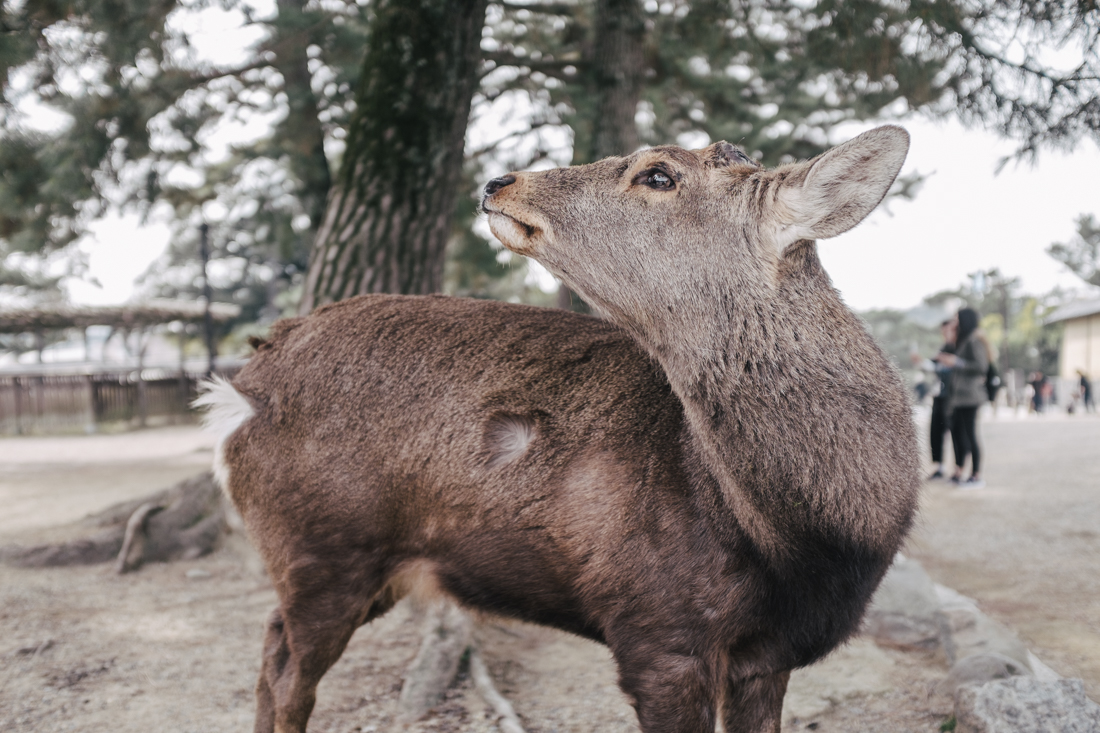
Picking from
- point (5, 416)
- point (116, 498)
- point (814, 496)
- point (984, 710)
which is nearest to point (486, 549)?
point (814, 496)

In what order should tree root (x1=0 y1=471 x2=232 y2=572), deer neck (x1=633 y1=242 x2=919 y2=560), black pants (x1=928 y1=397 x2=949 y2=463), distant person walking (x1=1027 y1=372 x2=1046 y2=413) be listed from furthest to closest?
distant person walking (x1=1027 y1=372 x2=1046 y2=413) < black pants (x1=928 y1=397 x2=949 y2=463) < tree root (x1=0 y1=471 x2=232 y2=572) < deer neck (x1=633 y1=242 x2=919 y2=560)

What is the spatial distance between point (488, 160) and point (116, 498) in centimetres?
572

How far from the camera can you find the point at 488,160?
9.16 metres

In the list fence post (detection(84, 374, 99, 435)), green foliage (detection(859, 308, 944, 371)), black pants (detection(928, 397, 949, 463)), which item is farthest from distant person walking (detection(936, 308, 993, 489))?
green foliage (detection(859, 308, 944, 371))

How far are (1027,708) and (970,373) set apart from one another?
5698mm

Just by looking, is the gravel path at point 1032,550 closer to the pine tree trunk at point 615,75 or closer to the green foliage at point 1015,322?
the pine tree trunk at point 615,75

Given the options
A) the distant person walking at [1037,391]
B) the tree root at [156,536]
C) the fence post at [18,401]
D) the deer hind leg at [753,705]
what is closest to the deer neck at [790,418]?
the deer hind leg at [753,705]

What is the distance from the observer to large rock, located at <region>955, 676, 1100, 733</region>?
2.25 metres

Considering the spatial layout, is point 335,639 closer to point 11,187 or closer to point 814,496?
point 814,496

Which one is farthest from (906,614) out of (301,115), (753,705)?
(301,115)

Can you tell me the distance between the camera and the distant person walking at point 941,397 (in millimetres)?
7719

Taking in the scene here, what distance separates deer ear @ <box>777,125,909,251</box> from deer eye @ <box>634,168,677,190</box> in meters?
0.31

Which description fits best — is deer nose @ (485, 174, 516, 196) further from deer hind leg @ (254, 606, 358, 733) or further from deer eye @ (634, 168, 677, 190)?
deer hind leg @ (254, 606, 358, 733)

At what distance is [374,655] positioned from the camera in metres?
3.47
